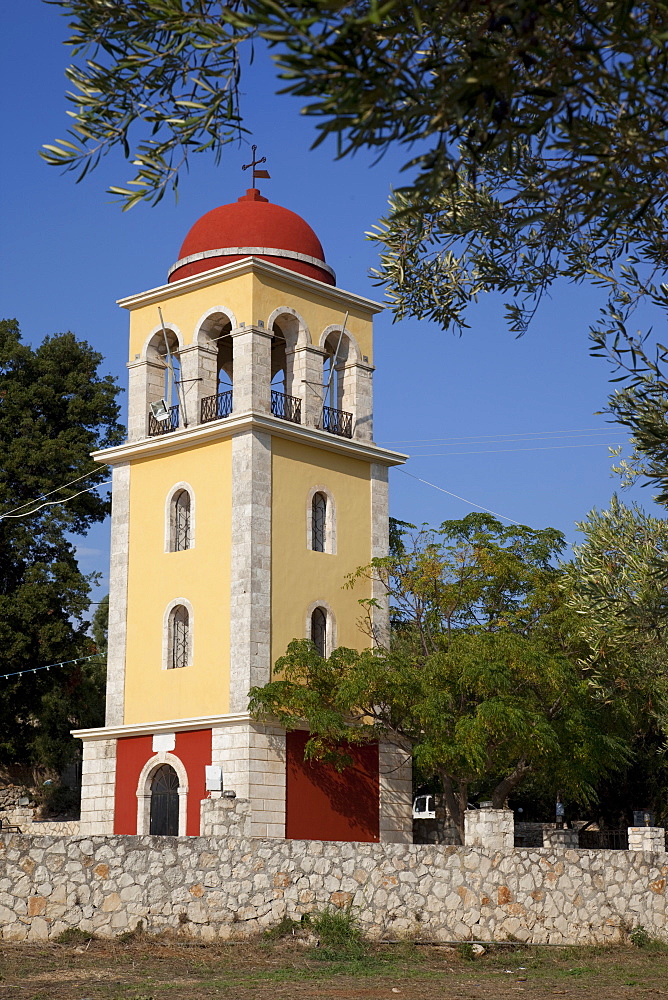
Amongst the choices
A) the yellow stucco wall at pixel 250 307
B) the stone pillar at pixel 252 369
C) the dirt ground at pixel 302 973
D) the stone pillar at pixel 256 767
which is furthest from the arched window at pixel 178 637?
the dirt ground at pixel 302 973

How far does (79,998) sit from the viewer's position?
492 inches

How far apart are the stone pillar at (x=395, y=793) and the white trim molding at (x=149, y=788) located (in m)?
4.02

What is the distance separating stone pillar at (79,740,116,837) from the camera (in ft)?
Answer: 85.3

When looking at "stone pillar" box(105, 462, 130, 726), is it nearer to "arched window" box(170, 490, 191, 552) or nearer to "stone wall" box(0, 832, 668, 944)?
"arched window" box(170, 490, 191, 552)

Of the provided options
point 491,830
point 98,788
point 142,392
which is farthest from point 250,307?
point 491,830

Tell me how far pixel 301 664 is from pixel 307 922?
7103mm

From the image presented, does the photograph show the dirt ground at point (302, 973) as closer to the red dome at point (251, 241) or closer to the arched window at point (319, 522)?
the arched window at point (319, 522)

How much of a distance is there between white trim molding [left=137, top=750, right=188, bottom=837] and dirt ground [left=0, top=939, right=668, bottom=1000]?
7932 mm

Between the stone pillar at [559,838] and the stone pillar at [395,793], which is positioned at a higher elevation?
the stone pillar at [395,793]

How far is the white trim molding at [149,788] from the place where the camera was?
80.6 ft

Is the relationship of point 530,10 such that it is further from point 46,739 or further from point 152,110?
point 46,739

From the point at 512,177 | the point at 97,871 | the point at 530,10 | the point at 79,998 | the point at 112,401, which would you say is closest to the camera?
the point at 530,10

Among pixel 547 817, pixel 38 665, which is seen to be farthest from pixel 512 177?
pixel 547 817

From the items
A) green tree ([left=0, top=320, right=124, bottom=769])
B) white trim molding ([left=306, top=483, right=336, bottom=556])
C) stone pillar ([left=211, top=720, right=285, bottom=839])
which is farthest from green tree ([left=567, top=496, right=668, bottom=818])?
green tree ([left=0, top=320, right=124, bottom=769])
